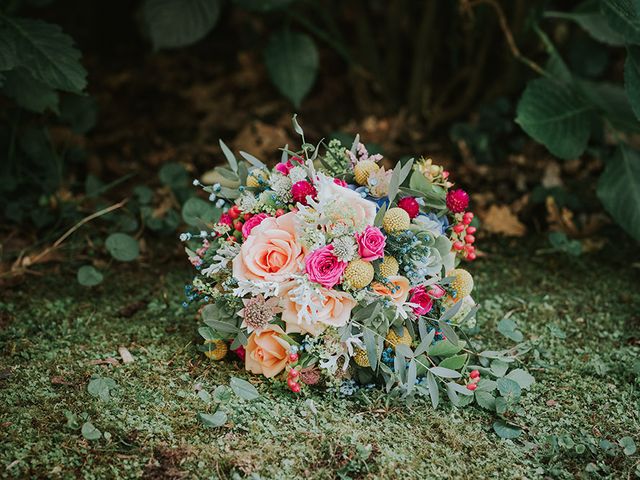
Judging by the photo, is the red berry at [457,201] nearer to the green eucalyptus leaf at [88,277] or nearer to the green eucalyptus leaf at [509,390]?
the green eucalyptus leaf at [509,390]

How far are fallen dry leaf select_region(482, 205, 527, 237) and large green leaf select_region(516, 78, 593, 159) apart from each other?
0.35 metres

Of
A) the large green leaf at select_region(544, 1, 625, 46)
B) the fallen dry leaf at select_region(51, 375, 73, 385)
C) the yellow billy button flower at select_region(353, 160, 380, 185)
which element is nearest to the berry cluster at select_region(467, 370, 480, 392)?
the yellow billy button flower at select_region(353, 160, 380, 185)

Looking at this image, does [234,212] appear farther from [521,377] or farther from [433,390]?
[521,377]

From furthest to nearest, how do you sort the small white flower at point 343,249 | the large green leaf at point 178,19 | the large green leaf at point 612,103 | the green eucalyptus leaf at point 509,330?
the large green leaf at point 178,19 → the large green leaf at point 612,103 → the green eucalyptus leaf at point 509,330 → the small white flower at point 343,249

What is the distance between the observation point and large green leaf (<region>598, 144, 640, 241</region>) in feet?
7.32

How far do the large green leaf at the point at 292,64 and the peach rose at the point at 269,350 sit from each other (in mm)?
1416

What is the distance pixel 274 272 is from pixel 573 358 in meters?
0.83

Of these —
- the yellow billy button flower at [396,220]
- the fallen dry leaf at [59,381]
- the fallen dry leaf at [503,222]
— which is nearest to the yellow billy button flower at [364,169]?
the yellow billy button flower at [396,220]

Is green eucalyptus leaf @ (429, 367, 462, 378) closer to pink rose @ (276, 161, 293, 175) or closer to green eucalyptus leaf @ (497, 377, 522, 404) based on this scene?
green eucalyptus leaf @ (497, 377, 522, 404)

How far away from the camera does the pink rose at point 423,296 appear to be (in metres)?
1.60

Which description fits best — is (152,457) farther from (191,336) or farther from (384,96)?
(384,96)

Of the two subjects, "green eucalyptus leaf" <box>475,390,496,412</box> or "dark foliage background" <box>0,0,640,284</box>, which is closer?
"green eucalyptus leaf" <box>475,390,496,412</box>

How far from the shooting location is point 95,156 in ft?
9.52

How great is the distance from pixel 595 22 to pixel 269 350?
1.77 metres
